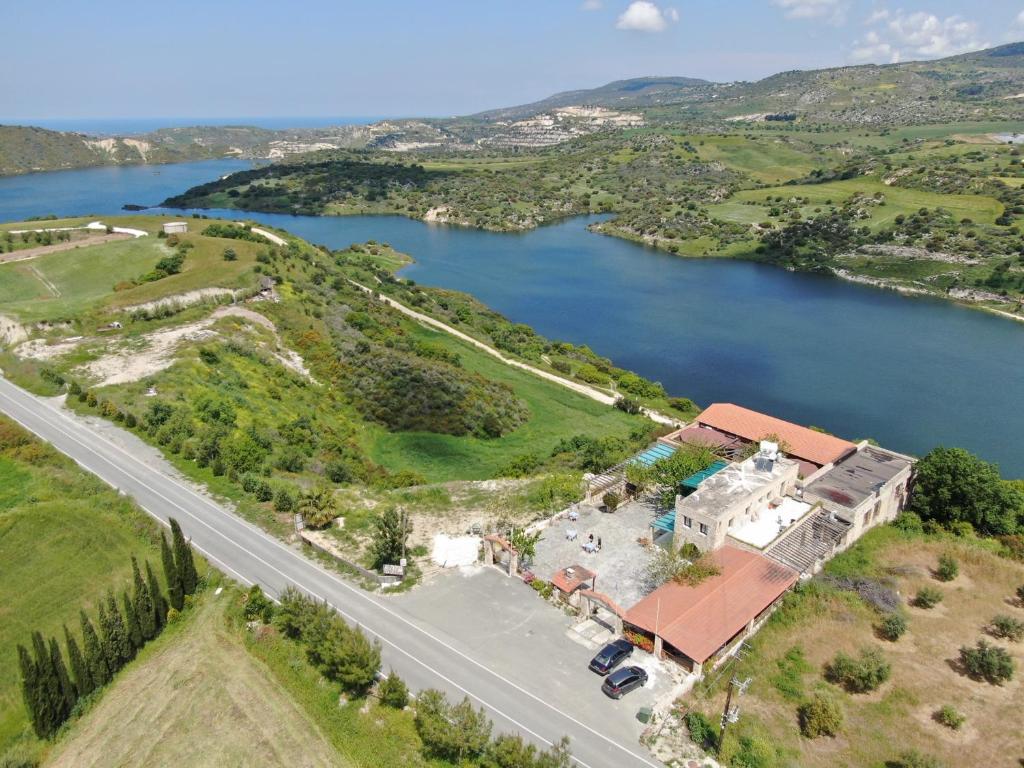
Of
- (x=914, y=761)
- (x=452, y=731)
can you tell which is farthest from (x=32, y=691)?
(x=914, y=761)

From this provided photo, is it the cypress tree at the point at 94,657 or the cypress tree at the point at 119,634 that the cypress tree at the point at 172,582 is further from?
the cypress tree at the point at 94,657

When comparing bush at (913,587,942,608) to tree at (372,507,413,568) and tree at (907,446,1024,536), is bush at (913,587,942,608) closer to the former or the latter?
tree at (907,446,1024,536)

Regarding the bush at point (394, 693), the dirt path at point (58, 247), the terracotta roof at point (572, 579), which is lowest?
the terracotta roof at point (572, 579)

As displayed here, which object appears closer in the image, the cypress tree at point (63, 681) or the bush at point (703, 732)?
the bush at point (703, 732)

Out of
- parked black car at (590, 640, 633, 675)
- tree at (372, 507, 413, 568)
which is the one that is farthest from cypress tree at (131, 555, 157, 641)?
parked black car at (590, 640, 633, 675)

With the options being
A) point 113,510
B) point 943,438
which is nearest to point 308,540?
point 113,510

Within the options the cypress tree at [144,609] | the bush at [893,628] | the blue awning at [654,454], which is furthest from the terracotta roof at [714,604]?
the cypress tree at [144,609]

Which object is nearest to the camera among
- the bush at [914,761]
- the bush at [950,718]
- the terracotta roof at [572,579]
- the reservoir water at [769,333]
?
the bush at [914,761]

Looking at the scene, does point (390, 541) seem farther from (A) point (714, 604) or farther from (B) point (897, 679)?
(B) point (897, 679)
